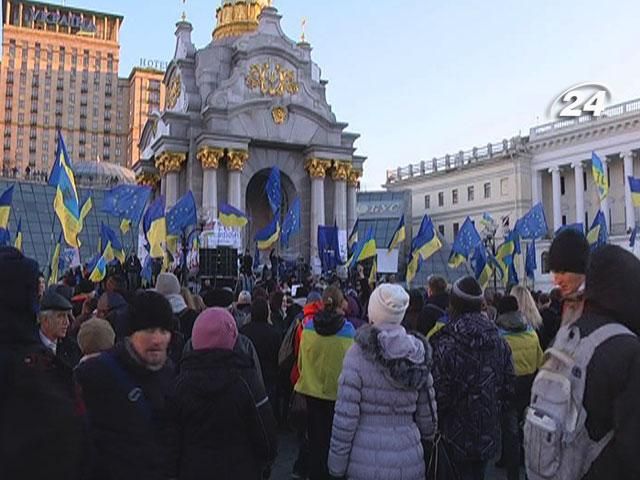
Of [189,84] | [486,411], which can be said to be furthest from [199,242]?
[486,411]

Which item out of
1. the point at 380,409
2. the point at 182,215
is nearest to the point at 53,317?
the point at 380,409

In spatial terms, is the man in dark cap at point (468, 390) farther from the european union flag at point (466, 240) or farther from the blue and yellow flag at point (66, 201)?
the european union flag at point (466, 240)

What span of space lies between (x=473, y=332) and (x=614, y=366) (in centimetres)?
234

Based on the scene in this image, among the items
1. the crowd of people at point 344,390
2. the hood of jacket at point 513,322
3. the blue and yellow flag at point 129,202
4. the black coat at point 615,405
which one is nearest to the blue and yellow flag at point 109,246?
the blue and yellow flag at point 129,202

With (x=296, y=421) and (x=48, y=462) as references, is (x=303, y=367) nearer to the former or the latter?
(x=296, y=421)

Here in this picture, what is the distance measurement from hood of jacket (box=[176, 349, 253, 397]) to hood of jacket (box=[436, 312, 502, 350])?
179cm

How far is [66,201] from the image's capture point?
1357 centimetres

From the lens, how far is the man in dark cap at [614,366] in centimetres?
265

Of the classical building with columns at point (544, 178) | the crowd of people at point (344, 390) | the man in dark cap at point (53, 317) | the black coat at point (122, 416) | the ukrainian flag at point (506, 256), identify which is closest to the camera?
the crowd of people at point (344, 390)

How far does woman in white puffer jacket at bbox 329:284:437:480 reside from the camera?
4.53m

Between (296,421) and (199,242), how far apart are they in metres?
19.3

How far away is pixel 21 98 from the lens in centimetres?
11406

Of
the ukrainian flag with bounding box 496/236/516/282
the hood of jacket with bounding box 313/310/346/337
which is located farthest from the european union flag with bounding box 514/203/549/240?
the hood of jacket with bounding box 313/310/346/337

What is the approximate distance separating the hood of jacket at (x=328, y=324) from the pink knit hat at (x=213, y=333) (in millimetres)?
2175
